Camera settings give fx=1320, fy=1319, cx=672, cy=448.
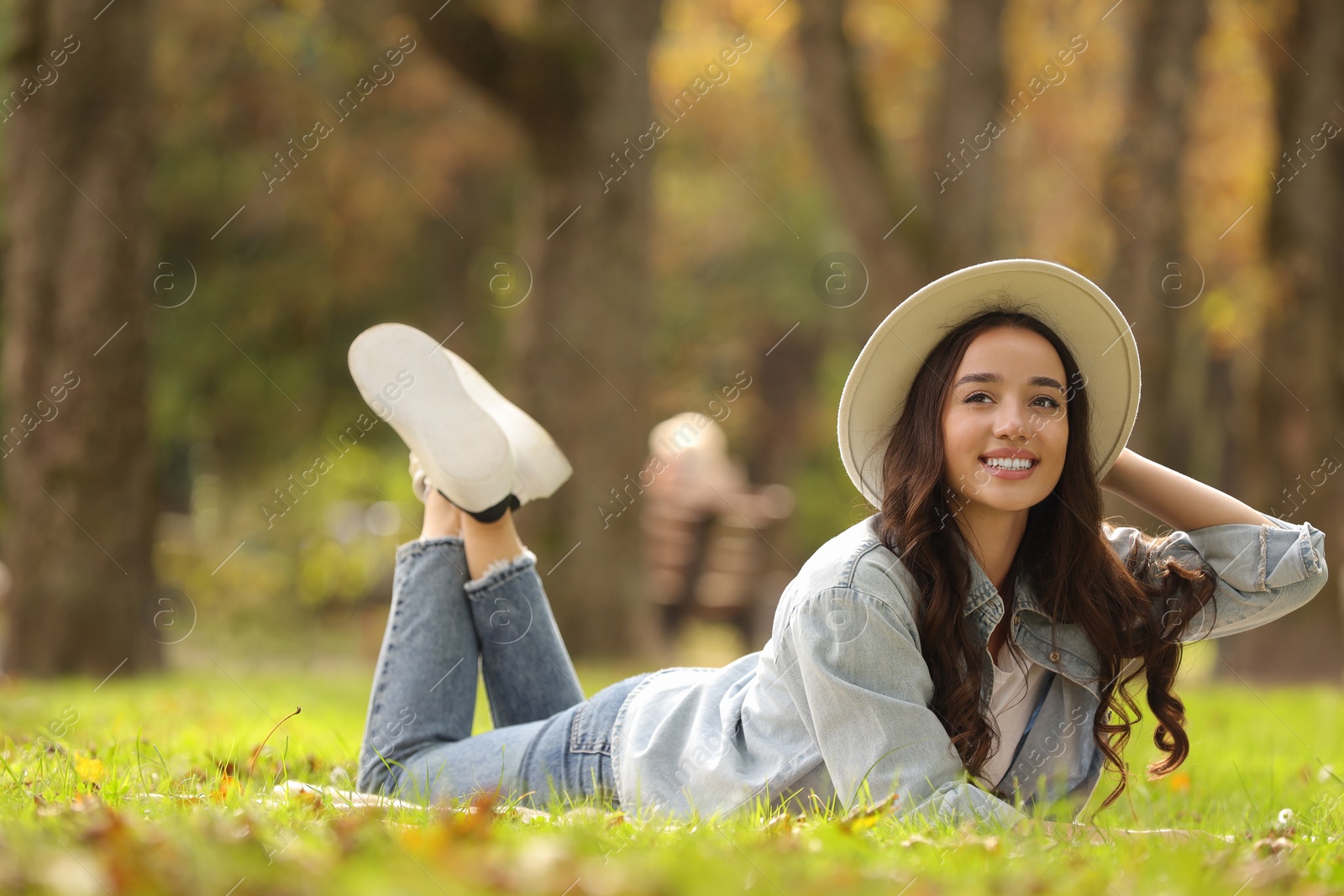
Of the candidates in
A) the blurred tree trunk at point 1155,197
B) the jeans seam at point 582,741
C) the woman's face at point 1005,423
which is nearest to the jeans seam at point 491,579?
the jeans seam at point 582,741

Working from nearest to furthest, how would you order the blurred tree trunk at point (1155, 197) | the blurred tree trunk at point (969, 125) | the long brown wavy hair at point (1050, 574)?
the long brown wavy hair at point (1050, 574) < the blurred tree trunk at point (1155, 197) < the blurred tree trunk at point (969, 125)

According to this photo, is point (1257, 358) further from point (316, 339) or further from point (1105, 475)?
point (316, 339)

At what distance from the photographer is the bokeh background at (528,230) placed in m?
7.13

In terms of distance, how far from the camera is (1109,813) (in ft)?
10.7

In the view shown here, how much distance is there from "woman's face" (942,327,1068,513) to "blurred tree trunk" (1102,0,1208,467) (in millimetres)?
6054

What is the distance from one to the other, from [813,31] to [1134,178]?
241cm

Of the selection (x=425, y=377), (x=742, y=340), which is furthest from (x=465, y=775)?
(x=742, y=340)

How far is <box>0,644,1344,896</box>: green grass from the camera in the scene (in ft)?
5.64

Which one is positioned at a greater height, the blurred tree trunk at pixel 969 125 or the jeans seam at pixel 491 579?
the blurred tree trunk at pixel 969 125

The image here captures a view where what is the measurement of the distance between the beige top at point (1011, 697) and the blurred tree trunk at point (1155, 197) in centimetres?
608

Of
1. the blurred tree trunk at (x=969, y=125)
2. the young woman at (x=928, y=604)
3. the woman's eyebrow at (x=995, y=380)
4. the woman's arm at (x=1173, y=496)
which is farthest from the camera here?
the blurred tree trunk at (x=969, y=125)

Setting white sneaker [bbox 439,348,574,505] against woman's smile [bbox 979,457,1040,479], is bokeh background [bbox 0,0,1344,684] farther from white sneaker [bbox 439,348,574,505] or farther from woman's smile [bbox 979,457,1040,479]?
white sneaker [bbox 439,348,574,505]

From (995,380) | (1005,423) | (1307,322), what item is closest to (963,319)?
(995,380)

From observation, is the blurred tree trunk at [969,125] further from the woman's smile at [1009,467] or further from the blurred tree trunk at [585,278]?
the woman's smile at [1009,467]
